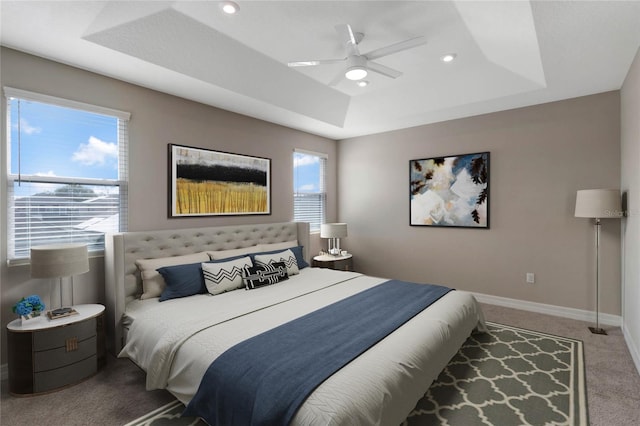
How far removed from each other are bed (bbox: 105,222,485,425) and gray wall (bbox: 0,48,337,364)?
0.25 meters

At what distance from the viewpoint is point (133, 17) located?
7.98ft

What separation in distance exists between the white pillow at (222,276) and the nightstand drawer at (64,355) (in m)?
0.99

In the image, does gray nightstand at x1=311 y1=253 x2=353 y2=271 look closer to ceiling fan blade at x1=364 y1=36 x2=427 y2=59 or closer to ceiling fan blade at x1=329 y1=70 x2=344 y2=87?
ceiling fan blade at x1=329 y1=70 x2=344 y2=87

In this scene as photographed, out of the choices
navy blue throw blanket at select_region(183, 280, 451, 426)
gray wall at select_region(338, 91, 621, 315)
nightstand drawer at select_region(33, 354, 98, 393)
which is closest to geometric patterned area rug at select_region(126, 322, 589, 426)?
navy blue throw blanket at select_region(183, 280, 451, 426)

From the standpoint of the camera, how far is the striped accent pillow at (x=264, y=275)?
3338 millimetres

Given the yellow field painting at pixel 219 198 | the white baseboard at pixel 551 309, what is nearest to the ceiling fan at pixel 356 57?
the yellow field painting at pixel 219 198

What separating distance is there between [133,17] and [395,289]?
3239 mm

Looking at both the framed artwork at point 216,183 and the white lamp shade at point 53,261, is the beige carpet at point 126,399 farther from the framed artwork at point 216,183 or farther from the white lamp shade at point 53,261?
the framed artwork at point 216,183

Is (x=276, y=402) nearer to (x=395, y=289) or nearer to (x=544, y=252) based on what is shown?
(x=395, y=289)

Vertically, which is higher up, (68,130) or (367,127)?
(367,127)

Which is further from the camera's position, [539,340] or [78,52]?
[539,340]

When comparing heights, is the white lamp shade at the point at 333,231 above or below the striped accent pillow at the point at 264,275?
above

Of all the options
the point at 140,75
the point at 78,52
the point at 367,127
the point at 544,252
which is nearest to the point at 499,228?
the point at 544,252

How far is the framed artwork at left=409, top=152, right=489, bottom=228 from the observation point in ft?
14.5
